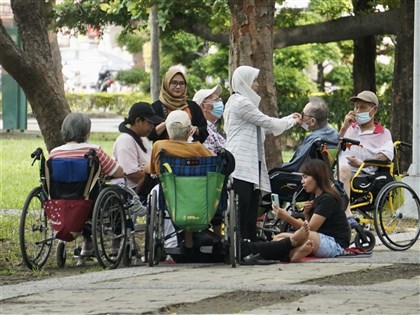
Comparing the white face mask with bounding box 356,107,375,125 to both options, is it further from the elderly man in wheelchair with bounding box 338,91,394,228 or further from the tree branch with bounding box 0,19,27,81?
the tree branch with bounding box 0,19,27,81

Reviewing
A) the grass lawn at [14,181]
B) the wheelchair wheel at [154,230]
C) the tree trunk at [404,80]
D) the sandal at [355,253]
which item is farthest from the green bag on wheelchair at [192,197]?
the tree trunk at [404,80]

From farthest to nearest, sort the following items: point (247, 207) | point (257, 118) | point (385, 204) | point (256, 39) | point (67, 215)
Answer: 1. point (256, 39)
2. point (385, 204)
3. point (257, 118)
4. point (247, 207)
5. point (67, 215)

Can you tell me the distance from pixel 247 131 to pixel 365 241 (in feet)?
4.94

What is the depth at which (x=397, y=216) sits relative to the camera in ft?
43.9

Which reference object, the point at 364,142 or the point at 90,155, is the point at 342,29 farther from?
the point at 90,155

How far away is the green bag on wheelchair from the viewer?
→ 11.6m

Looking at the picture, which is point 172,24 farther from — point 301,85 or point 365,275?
point 365,275

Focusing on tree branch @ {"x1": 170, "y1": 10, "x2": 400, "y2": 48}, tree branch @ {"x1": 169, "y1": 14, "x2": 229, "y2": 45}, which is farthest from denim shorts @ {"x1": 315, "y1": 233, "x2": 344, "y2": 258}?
tree branch @ {"x1": 169, "y1": 14, "x2": 229, "y2": 45}

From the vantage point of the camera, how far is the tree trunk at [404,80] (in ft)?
70.5

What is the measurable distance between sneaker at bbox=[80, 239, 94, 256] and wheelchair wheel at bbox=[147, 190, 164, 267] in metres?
0.58

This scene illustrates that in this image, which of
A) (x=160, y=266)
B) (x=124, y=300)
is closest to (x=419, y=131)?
(x=160, y=266)

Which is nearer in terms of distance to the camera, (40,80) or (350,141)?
(350,141)

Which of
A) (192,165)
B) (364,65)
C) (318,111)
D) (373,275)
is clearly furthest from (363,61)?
(373,275)

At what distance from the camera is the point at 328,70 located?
50438 millimetres
